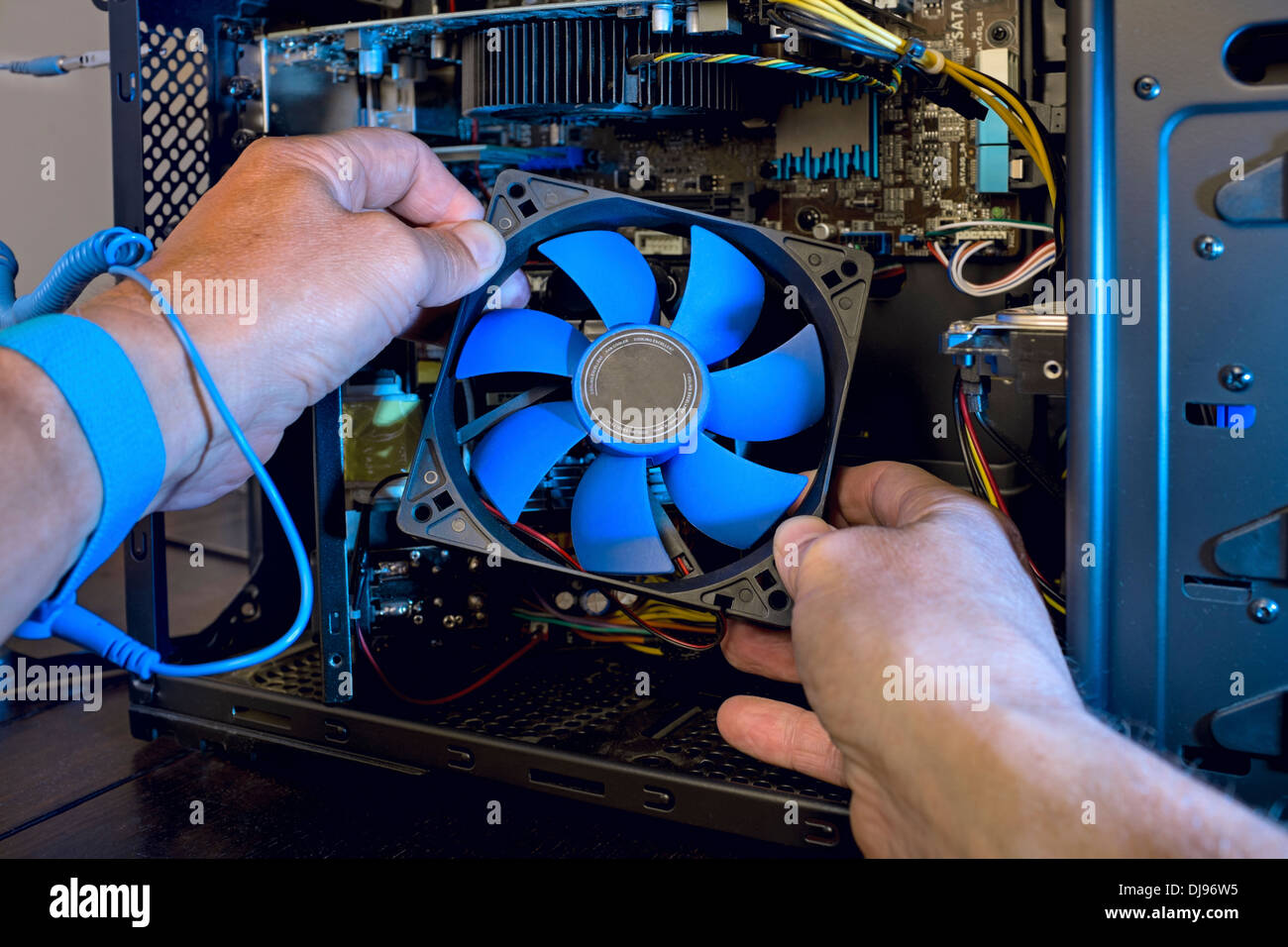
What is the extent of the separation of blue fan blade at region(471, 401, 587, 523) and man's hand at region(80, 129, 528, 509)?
0.18 meters

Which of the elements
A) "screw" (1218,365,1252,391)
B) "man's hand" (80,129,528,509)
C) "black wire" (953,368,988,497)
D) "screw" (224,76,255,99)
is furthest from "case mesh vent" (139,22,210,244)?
"screw" (1218,365,1252,391)

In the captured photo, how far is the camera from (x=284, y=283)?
104 cm

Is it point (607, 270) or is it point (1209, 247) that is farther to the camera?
point (607, 270)

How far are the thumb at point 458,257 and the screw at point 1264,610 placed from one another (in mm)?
890

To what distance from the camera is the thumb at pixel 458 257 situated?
3.77 feet

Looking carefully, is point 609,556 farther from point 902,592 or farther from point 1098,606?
point 1098,606

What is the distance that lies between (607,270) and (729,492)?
1.07 ft

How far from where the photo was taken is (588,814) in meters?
1.15

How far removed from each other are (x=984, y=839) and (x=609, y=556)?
65 centimetres

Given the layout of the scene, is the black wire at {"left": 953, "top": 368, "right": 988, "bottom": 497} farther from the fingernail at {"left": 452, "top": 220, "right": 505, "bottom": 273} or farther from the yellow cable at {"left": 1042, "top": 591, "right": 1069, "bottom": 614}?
the fingernail at {"left": 452, "top": 220, "right": 505, "bottom": 273}

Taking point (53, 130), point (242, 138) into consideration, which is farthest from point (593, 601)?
point (53, 130)

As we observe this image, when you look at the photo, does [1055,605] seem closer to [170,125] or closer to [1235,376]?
[1235,376]
